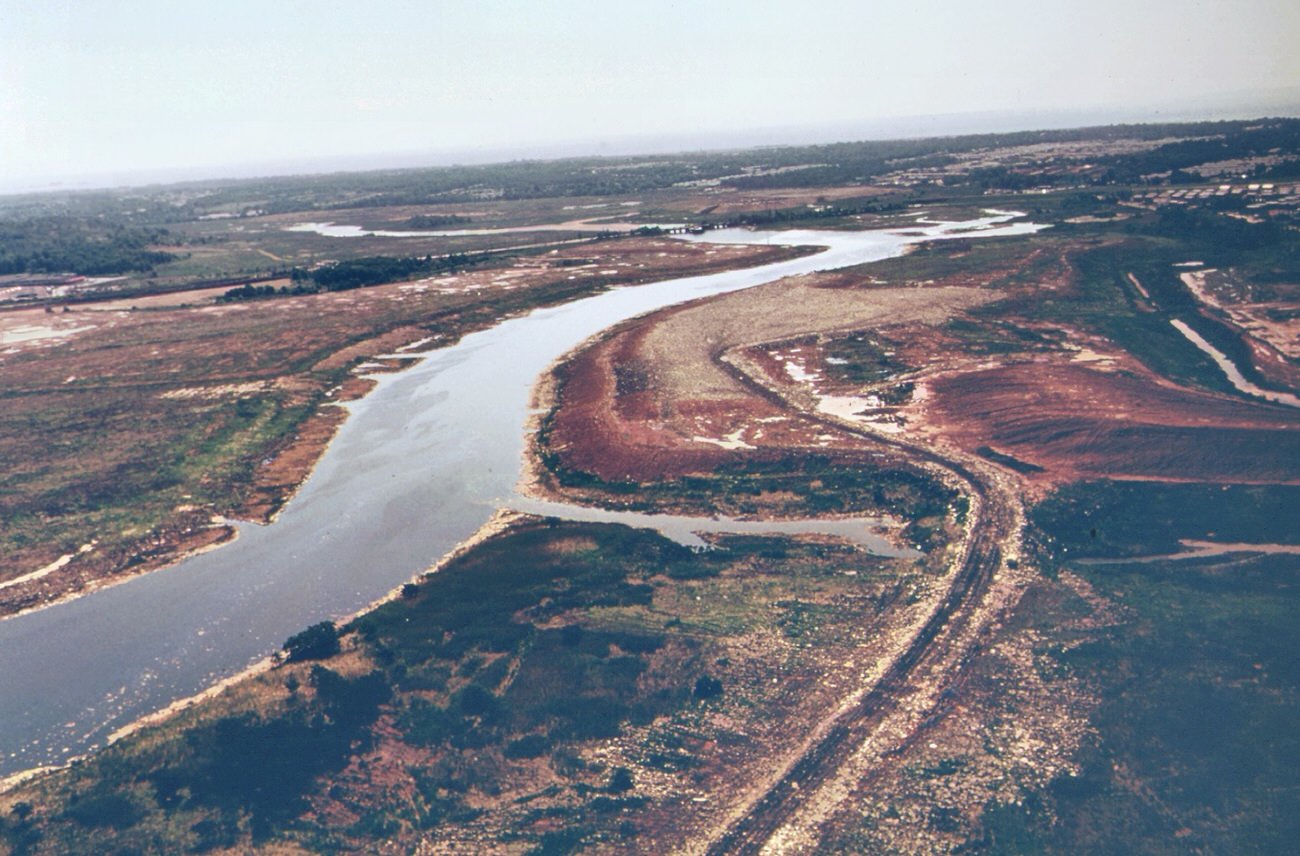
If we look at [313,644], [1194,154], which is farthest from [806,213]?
[313,644]

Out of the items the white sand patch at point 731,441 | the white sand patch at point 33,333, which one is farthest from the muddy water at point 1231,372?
the white sand patch at point 33,333

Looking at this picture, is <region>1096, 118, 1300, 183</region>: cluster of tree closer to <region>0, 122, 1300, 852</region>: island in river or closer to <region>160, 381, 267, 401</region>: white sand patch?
<region>0, 122, 1300, 852</region>: island in river

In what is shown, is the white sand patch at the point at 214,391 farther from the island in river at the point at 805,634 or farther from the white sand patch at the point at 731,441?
the white sand patch at the point at 731,441

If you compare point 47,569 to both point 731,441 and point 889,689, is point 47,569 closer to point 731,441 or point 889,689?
point 731,441

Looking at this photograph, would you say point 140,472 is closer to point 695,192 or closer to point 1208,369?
point 1208,369

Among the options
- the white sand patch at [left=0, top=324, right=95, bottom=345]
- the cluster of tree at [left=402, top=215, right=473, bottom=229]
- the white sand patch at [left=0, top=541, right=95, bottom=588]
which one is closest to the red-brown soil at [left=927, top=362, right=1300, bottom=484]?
the white sand patch at [left=0, top=541, right=95, bottom=588]
